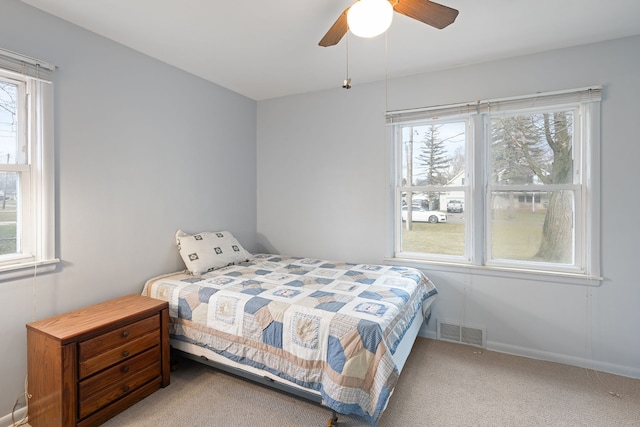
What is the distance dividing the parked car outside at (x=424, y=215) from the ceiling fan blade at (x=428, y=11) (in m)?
1.78

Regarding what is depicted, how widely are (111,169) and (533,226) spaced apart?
3480 mm

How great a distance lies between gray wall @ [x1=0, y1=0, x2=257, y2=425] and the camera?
6.25 ft

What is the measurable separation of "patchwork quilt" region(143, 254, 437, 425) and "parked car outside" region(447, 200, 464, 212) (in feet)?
2.41

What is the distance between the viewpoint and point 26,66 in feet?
6.10

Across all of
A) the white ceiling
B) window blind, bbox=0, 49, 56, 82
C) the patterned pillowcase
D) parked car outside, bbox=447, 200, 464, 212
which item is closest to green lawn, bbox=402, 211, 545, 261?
parked car outside, bbox=447, 200, 464, 212

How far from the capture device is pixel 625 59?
2334 mm

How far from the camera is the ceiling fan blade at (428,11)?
154 centimetres

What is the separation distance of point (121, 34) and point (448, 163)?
114 inches

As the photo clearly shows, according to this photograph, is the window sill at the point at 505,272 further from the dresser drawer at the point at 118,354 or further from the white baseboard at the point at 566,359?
the dresser drawer at the point at 118,354

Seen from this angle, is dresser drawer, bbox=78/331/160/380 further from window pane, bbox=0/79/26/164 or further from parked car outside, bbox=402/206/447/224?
parked car outside, bbox=402/206/447/224

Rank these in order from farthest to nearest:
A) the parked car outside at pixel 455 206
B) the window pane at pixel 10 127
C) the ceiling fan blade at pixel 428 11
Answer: the parked car outside at pixel 455 206 → the window pane at pixel 10 127 → the ceiling fan blade at pixel 428 11

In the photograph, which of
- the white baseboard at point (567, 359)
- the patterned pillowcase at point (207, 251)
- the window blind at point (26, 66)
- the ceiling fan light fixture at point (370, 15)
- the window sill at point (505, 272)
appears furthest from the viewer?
the patterned pillowcase at point (207, 251)

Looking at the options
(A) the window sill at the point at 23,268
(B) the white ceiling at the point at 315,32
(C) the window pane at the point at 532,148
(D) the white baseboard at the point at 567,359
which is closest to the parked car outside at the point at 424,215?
(C) the window pane at the point at 532,148

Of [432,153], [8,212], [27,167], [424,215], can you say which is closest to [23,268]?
[8,212]
